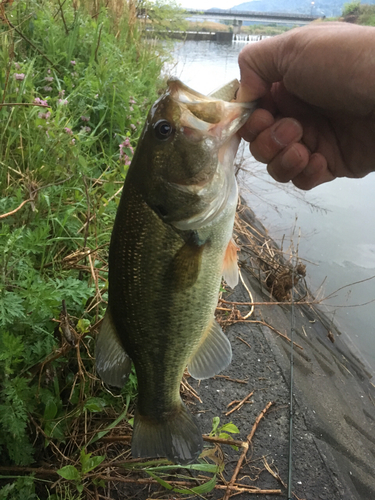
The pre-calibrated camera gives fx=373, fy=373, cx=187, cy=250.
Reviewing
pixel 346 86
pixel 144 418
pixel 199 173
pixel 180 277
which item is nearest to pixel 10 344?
pixel 144 418

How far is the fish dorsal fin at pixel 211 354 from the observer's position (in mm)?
1701

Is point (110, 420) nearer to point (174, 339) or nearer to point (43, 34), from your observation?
point (174, 339)

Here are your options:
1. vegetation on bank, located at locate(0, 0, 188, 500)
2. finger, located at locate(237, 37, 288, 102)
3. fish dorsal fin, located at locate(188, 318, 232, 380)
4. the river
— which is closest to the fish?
fish dorsal fin, located at locate(188, 318, 232, 380)

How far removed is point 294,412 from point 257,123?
1947 millimetres

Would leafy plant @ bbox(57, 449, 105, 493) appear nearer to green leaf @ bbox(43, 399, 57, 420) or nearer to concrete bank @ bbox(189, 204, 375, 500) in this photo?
green leaf @ bbox(43, 399, 57, 420)

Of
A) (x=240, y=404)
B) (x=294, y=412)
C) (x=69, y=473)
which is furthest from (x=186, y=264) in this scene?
(x=294, y=412)

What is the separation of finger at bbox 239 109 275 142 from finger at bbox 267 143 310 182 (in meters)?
0.17

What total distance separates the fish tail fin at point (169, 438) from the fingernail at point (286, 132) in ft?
4.60

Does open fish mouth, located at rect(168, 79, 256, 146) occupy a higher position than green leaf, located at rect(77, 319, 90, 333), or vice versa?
open fish mouth, located at rect(168, 79, 256, 146)

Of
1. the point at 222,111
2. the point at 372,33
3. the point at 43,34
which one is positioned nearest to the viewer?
the point at 222,111

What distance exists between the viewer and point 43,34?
14.5 ft

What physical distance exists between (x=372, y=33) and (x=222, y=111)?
73 cm

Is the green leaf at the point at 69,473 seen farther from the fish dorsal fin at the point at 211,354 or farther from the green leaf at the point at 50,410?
the fish dorsal fin at the point at 211,354

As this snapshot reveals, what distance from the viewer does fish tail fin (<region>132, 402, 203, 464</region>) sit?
1.57 m
